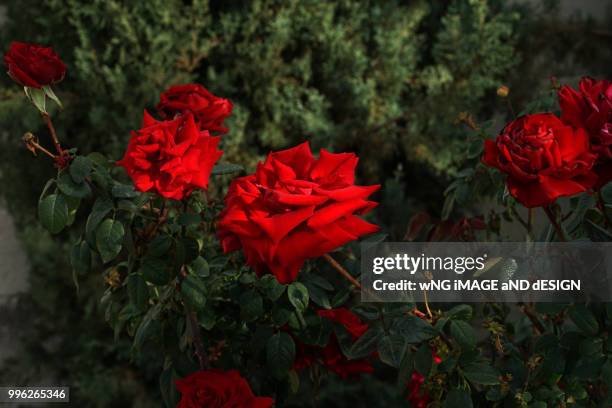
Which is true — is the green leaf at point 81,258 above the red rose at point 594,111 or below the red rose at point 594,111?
below

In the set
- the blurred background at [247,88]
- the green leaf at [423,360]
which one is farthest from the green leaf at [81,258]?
the blurred background at [247,88]

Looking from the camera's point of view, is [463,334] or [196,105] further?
[196,105]

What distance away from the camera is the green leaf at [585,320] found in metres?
1.00

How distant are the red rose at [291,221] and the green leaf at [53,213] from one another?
0.82 ft

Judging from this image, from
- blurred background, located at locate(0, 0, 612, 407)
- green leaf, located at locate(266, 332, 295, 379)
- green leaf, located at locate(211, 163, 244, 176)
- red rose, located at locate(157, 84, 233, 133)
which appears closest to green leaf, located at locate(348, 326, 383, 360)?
green leaf, located at locate(266, 332, 295, 379)

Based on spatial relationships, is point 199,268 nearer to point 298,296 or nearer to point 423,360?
point 298,296

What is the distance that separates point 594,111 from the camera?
0.94 metres

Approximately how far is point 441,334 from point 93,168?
53 cm

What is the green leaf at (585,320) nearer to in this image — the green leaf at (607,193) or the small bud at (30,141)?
the green leaf at (607,193)

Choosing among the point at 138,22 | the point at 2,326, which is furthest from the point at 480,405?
the point at 2,326

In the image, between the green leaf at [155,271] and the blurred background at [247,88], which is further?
the blurred background at [247,88]

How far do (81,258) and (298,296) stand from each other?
0.31 metres

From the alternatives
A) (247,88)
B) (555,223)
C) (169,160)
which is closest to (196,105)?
(169,160)

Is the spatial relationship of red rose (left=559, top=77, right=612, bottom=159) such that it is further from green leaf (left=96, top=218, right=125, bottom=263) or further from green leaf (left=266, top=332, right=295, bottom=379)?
green leaf (left=96, top=218, right=125, bottom=263)
